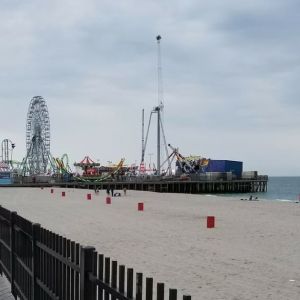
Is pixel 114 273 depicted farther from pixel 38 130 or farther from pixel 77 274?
pixel 38 130

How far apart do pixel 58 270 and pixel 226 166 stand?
375ft

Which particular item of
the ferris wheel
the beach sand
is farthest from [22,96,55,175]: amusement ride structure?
the beach sand

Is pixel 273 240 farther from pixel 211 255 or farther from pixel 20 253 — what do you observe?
pixel 20 253

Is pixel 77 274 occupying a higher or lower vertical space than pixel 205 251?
higher

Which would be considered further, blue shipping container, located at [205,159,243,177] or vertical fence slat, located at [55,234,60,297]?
blue shipping container, located at [205,159,243,177]

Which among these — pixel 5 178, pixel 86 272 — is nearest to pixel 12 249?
pixel 86 272

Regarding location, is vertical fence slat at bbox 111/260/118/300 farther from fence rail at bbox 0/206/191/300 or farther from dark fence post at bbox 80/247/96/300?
dark fence post at bbox 80/247/96/300

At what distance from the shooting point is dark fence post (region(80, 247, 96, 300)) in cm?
416

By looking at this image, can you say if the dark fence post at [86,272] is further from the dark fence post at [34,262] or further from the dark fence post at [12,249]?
the dark fence post at [12,249]

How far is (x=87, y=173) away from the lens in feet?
352

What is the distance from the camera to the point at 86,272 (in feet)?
13.9

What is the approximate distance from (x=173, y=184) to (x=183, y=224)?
7972cm

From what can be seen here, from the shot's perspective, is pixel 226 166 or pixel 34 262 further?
pixel 226 166

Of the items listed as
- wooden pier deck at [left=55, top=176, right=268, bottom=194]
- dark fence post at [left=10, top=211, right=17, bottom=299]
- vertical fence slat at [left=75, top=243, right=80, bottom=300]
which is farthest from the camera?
wooden pier deck at [left=55, top=176, right=268, bottom=194]
